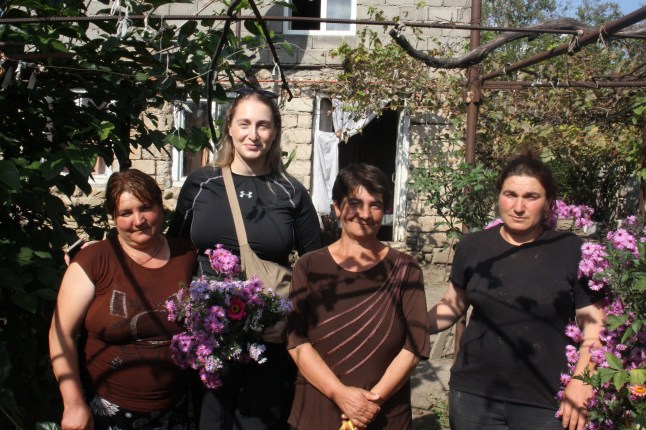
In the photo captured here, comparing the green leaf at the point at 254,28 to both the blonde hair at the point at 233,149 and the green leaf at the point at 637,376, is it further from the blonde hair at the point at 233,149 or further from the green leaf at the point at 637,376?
the green leaf at the point at 637,376

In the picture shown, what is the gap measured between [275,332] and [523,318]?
0.90 meters

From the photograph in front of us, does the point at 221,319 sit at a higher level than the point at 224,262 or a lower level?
lower

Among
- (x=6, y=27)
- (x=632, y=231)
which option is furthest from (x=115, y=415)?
(x=632, y=231)

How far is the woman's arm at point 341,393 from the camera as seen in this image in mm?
2396

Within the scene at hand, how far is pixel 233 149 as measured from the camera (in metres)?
2.80

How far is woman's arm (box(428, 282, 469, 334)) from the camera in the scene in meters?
2.70

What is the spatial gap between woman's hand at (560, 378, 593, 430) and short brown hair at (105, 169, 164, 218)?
164cm

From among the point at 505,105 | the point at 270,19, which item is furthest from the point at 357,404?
the point at 505,105

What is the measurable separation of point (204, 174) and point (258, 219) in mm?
306

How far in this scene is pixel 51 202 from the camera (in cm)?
284

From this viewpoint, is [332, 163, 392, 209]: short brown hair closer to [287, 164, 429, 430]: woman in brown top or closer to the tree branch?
[287, 164, 429, 430]: woman in brown top

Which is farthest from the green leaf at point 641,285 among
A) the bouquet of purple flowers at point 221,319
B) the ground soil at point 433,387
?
the ground soil at point 433,387

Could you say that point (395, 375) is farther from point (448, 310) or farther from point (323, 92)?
point (323, 92)

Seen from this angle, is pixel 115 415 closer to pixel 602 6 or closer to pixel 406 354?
pixel 406 354
